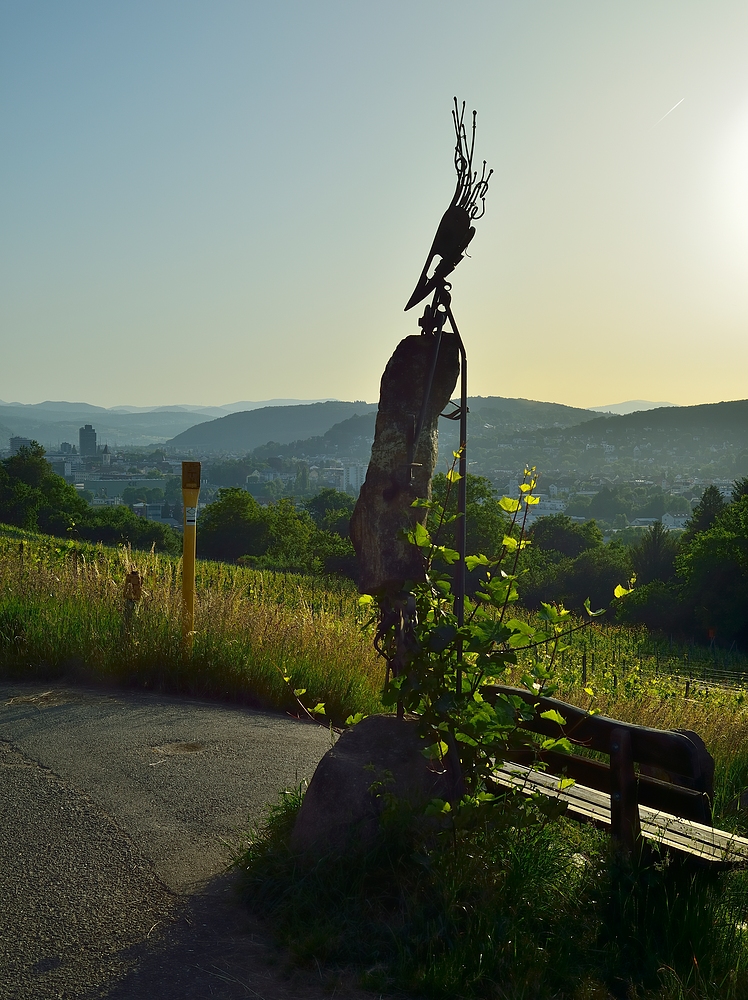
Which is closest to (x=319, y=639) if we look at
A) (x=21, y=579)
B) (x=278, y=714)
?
(x=278, y=714)

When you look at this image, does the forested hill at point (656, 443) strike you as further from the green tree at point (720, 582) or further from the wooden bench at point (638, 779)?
the wooden bench at point (638, 779)

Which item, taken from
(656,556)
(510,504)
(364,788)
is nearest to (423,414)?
(510,504)

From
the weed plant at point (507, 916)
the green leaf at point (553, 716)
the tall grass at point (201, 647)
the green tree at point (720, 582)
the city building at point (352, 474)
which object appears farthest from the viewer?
the city building at point (352, 474)

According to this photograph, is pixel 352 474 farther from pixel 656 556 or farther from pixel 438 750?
pixel 438 750

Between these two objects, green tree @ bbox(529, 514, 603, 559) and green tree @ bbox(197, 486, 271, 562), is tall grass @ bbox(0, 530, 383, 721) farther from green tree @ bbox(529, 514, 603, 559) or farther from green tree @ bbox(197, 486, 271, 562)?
green tree @ bbox(529, 514, 603, 559)

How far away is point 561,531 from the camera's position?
78.9 m

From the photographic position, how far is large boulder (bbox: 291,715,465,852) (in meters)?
3.66

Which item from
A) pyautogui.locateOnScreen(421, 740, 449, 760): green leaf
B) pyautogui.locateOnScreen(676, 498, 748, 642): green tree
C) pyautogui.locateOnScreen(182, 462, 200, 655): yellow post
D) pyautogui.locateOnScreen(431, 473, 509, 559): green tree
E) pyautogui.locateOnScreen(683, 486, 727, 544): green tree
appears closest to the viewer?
pyautogui.locateOnScreen(421, 740, 449, 760): green leaf

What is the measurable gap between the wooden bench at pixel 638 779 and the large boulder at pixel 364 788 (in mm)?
305

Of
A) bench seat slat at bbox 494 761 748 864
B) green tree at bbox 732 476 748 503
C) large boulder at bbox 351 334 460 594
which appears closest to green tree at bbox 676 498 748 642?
green tree at bbox 732 476 748 503

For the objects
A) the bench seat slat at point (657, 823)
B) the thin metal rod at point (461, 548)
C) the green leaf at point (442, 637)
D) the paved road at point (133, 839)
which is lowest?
the paved road at point (133, 839)

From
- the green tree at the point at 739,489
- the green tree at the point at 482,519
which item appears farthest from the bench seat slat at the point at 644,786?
the green tree at the point at 739,489

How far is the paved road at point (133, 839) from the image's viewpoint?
3123 mm

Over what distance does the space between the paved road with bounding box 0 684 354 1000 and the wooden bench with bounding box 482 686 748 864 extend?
138 cm
